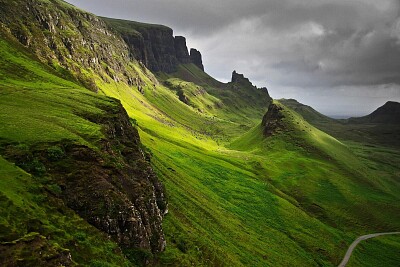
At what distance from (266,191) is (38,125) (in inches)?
4390

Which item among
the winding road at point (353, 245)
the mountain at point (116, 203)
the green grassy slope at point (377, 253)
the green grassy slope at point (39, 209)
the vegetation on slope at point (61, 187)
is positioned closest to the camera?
the green grassy slope at point (39, 209)

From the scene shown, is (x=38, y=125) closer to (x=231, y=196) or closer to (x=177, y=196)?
(x=177, y=196)

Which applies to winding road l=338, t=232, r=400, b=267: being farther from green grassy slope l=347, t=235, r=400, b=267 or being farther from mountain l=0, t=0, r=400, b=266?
mountain l=0, t=0, r=400, b=266

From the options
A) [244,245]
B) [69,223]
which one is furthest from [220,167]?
[69,223]

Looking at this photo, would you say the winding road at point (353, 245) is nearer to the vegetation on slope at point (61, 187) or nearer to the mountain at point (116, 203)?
the mountain at point (116, 203)

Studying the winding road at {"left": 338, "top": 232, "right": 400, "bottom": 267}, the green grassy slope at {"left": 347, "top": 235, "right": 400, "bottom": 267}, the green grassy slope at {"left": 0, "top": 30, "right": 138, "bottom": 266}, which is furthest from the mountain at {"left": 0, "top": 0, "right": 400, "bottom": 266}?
the green grassy slope at {"left": 347, "top": 235, "right": 400, "bottom": 267}

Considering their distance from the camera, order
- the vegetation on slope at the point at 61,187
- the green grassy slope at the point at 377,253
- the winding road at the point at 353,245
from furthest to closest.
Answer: the green grassy slope at the point at 377,253, the winding road at the point at 353,245, the vegetation on slope at the point at 61,187

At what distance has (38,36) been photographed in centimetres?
18200

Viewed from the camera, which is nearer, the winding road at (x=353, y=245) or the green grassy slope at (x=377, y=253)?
the winding road at (x=353, y=245)

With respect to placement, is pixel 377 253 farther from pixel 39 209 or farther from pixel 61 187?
pixel 39 209

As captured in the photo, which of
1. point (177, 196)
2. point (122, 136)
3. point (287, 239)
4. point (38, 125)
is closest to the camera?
point (38, 125)

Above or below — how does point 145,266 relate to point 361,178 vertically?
below

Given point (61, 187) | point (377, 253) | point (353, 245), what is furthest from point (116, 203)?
point (377, 253)

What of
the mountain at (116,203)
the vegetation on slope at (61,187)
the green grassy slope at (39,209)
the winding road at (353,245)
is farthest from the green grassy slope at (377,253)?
the green grassy slope at (39,209)
